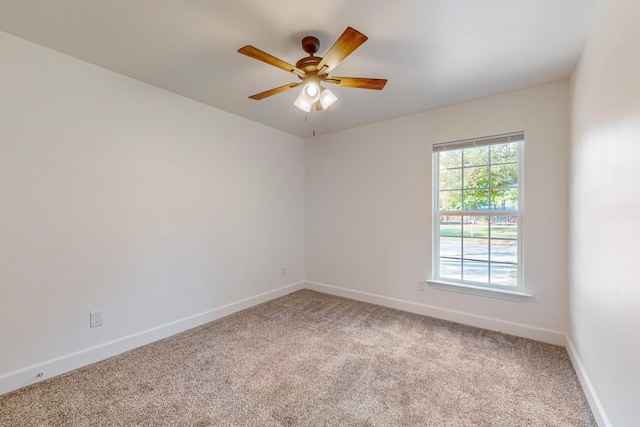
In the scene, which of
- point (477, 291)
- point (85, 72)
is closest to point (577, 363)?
point (477, 291)

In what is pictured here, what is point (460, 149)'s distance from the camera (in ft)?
9.91

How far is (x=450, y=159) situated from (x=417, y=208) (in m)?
0.67

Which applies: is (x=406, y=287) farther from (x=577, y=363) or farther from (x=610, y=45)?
(x=610, y=45)

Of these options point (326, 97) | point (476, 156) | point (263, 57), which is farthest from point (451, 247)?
point (263, 57)

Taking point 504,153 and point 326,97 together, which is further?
point 504,153

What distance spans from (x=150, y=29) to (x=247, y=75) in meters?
0.74

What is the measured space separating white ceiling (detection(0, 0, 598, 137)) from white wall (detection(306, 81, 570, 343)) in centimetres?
33

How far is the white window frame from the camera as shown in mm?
2682

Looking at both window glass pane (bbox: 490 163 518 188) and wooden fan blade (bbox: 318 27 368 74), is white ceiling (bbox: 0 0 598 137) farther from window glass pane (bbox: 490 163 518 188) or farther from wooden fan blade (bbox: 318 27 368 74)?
window glass pane (bbox: 490 163 518 188)

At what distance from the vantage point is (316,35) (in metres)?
1.83

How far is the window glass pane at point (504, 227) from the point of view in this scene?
108 inches

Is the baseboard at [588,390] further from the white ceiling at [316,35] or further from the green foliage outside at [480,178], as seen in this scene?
the white ceiling at [316,35]

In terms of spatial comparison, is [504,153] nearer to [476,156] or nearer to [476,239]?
[476,156]

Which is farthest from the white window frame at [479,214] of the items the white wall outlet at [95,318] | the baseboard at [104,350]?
the white wall outlet at [95,318]
